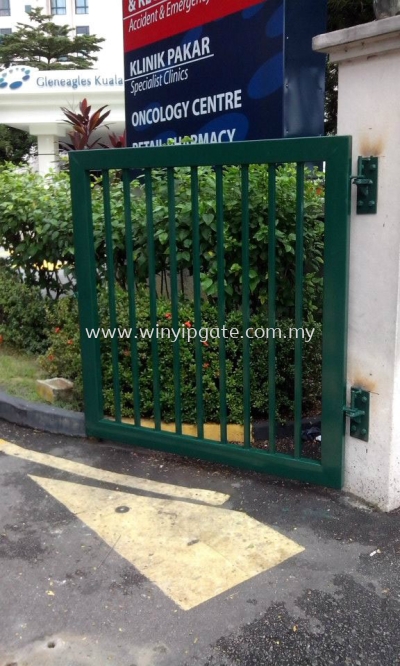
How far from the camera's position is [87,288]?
3773 millimetres

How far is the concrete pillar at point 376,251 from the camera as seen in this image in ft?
8.89

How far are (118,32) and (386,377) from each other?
2459 inches

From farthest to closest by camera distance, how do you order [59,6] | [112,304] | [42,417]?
1. [59,6]
2. [42,417]
3. [112,304]

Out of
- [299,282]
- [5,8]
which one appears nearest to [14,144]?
[299,282]

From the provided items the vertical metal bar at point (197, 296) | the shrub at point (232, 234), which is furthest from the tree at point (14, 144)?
the vertical metal bar at point (197, 296)

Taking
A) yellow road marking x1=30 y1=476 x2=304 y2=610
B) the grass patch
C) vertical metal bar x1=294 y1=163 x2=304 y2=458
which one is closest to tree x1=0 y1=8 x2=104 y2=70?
the grass patch

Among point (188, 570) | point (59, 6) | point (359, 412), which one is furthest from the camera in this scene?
point (59, 6)

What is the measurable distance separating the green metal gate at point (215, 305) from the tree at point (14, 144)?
2478 centimetres

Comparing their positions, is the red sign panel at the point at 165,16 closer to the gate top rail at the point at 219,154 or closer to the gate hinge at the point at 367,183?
the gate top rail at the point at 219,154

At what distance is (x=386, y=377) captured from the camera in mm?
2904

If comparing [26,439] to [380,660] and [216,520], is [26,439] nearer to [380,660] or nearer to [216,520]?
[216,520]

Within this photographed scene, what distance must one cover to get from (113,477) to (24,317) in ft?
7.72

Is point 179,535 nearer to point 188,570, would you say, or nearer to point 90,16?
point 188,570

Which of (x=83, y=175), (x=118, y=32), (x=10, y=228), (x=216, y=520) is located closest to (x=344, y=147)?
(x=83, y=175)
